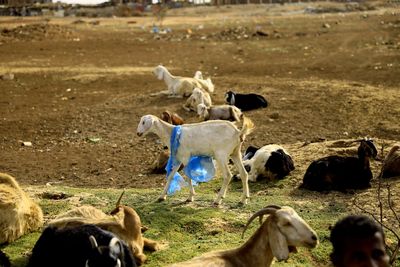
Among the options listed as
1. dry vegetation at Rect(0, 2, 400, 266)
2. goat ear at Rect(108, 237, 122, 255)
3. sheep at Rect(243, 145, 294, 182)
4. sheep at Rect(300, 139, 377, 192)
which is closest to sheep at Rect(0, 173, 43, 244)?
dry vegetation at Rect(0, 2, 400, 266)

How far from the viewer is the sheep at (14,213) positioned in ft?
24.0

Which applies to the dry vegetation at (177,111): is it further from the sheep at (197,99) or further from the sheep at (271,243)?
the sheep at (271,243)

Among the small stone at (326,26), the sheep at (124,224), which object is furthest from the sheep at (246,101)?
the small stone at (326,26)

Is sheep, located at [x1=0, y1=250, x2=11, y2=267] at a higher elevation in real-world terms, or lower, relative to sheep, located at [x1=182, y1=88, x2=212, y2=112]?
higher

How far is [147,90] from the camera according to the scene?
60.5 feet

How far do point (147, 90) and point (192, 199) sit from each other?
9885 millimetres

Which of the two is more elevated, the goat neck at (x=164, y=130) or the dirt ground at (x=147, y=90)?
the goat neck at (x=164, y=130)

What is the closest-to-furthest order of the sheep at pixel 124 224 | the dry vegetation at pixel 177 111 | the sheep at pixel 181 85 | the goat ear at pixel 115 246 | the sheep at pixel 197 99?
the goat ear at pixel 115 246, the sheep at pixel 124 224, the dry vegetation at pixel 177 111, the sheep at pixel 197 99, the sheep at pixel 181 85

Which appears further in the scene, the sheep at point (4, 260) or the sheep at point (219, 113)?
the sheep at point (219, 113)

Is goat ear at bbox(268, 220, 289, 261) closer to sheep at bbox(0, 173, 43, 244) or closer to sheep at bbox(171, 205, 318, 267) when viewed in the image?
sheep at bbox(171, 205, 318, 267)

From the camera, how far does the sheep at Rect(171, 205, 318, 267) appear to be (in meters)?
5.74

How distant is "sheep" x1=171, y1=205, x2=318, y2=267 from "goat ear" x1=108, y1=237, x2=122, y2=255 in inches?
22.9

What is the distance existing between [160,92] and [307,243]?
11801 millimetres

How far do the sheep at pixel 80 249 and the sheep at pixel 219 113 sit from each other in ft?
25.3
